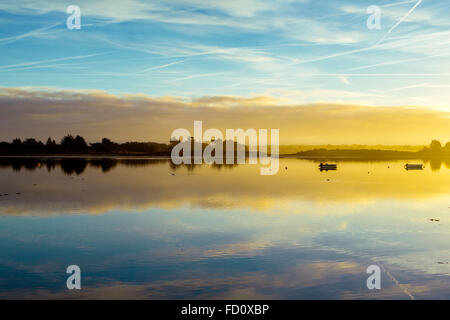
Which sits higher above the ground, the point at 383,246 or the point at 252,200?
the point at 252,200

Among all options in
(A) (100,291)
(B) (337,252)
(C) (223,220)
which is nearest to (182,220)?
(C) (223,220)

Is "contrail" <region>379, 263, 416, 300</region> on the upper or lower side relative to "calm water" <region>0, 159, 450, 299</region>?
lower

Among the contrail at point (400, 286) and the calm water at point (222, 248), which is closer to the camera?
the contrail at point (400, 286)

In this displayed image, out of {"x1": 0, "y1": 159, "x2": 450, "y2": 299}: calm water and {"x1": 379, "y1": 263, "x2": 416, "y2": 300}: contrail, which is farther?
{"x1": 0, "y1": 159, "x2": 450, "y2": 299}: calm water

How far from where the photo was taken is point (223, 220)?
3322cm

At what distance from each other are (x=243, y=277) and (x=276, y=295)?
7.89 ft

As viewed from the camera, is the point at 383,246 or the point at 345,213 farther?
the point at 345,213

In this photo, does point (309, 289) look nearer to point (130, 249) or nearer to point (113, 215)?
point (130, 249)

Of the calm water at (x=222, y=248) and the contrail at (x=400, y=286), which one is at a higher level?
the calm water at (x=222, y=248)

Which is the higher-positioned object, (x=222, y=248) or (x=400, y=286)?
(x=222, y=248)

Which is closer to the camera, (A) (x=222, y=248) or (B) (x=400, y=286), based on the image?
(B) (x=400, y=286)
